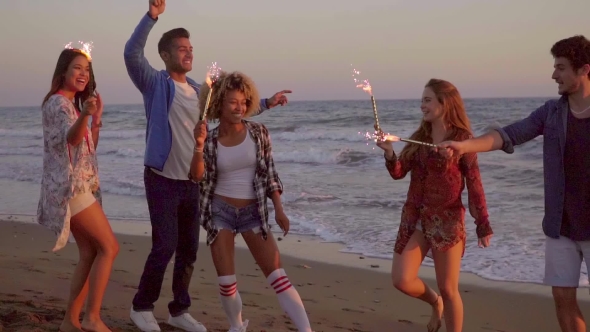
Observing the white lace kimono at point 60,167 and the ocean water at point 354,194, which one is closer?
the white lace kimono at point 60,167

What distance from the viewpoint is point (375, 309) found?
6332 millimetres

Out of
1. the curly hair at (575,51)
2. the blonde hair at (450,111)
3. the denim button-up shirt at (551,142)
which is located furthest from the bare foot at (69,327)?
the curly hair at (575,51)

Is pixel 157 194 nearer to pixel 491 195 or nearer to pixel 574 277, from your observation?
pixel 574 277

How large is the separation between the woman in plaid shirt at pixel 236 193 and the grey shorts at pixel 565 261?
143cm

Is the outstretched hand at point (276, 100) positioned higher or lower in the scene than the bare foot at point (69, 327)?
higher

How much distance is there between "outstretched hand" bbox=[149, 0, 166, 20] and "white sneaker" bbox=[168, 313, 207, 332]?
6.60 feet

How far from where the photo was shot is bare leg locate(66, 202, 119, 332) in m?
4.15

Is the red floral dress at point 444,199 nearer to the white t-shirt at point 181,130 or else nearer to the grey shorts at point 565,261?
the grey shorts at point 565,261

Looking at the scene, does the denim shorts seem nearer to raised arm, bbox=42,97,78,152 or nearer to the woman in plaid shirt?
the woman in plaid shirt

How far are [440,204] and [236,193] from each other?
48.9 inches

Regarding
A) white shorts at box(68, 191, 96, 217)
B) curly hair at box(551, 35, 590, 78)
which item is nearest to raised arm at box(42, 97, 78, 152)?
white shorts at box(68, 191, 96, 217)

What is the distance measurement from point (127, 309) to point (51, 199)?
173 cm

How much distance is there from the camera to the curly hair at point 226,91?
4328 mm

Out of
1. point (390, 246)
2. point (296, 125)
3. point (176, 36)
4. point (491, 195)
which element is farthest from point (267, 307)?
point (296, 125)
